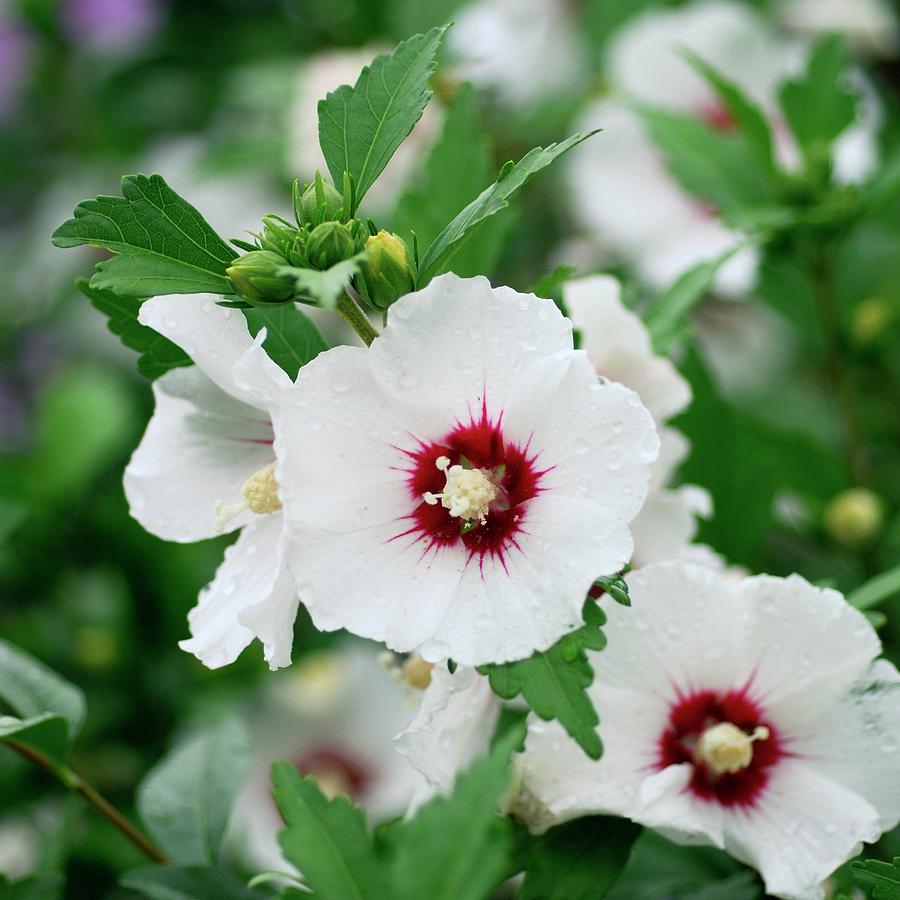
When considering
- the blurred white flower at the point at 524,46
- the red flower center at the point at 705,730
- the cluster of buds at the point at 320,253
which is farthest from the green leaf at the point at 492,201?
the blurred white flower at the point at 524,46

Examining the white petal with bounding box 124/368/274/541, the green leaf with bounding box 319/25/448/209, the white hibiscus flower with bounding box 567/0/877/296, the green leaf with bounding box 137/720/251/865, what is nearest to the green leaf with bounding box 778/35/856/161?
the white hibiscus flower with bounding box 567/0/877/296

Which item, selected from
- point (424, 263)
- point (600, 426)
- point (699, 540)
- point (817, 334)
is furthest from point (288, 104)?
point (600, 426)

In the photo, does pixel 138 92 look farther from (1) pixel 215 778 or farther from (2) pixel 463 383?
(2) pixel 463 383

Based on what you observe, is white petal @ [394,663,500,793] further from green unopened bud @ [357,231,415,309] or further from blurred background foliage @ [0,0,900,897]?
blurred background foliage @ [0,0,900,897]

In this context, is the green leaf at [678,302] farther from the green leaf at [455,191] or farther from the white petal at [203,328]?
the white petal at [203,328]

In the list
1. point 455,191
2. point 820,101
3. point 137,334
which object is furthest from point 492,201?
point 820,101

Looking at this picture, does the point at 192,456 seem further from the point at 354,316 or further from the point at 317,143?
the point at 317,143
